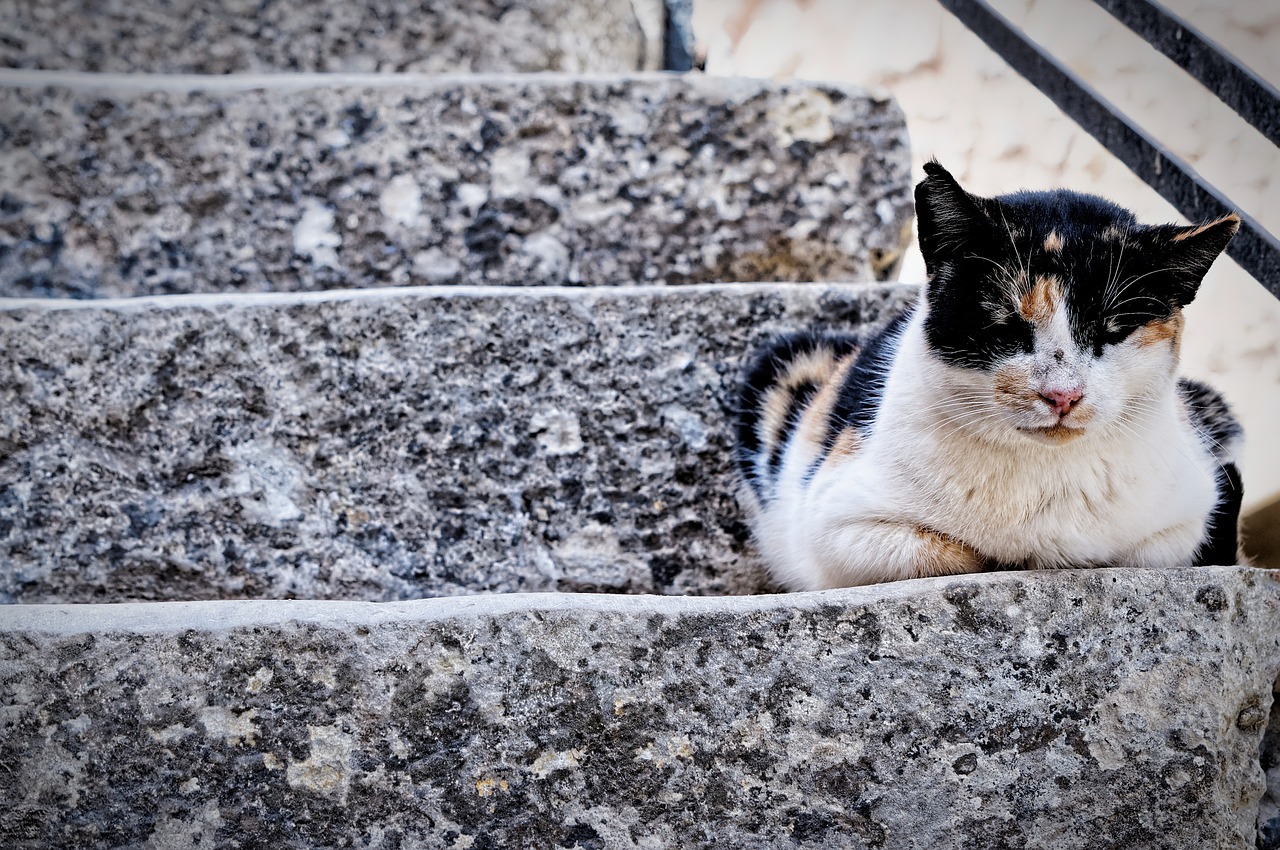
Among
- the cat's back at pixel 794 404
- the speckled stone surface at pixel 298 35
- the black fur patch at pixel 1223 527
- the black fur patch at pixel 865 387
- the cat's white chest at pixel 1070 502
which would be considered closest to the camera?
the cat's white chest at pixel 1070 502

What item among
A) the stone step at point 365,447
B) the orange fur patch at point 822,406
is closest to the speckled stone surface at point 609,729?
the stone step at point 365,447

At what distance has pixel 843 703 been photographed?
1.06 m

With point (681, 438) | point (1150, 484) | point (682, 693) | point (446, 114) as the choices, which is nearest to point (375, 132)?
point (446, 114)

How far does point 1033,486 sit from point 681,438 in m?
0.59

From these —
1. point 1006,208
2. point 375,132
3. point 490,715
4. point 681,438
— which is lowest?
point 681,438

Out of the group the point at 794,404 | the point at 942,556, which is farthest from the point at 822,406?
the point at 942,556

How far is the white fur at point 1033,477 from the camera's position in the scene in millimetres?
1190

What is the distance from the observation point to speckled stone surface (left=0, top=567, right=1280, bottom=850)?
1022 millimetres

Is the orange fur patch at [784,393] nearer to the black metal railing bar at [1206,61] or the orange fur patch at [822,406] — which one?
the orange fur patch at [822,406]

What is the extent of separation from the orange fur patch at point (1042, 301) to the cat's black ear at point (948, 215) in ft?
0.32

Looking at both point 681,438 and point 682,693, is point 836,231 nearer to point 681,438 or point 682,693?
point 681,438

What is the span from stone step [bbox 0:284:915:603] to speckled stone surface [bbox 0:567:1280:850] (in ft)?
1.42

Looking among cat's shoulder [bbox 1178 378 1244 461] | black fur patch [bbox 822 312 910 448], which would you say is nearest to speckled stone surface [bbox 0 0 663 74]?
black fur patch [bbox 822 312 910 448]

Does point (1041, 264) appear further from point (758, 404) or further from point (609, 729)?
point (609, 729)
